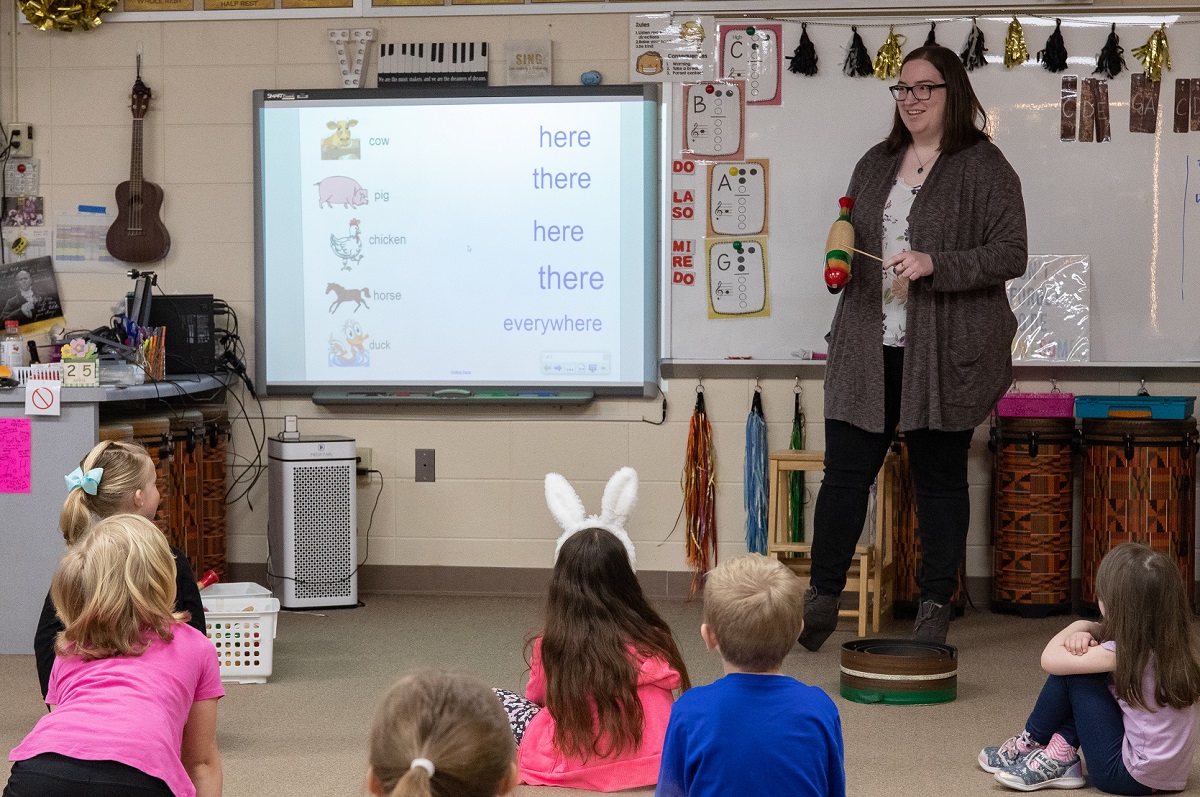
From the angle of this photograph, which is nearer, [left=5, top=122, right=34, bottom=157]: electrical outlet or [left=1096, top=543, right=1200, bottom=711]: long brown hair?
[left=1096, top=543, right=1200, bottom=711]: long brown hair

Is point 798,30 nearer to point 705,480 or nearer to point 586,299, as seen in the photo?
point 586,299

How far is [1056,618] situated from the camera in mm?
4293

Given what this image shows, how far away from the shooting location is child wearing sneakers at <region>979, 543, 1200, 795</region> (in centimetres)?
245

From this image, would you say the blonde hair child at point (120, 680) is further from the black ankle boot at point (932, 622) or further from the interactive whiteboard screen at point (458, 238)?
the interactive whiteboard screen at point (458, 238)

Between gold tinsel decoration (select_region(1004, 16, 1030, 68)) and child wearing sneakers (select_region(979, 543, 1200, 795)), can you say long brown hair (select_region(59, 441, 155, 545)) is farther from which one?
gold tinsel decoration (select_region(1004, 16, 1030, 68))

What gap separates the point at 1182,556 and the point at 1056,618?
1.49ft

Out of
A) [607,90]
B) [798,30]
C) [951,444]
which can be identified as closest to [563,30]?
[607,90]

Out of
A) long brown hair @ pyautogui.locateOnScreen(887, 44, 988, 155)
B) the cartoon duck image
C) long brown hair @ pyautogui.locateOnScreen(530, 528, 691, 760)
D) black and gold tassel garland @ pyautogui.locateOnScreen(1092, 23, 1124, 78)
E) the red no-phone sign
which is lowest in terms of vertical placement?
long brown hair @ pyautogui.locateOnScreen(530, 528, 691, 760)

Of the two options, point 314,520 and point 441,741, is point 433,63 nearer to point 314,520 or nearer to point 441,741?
point 314,520

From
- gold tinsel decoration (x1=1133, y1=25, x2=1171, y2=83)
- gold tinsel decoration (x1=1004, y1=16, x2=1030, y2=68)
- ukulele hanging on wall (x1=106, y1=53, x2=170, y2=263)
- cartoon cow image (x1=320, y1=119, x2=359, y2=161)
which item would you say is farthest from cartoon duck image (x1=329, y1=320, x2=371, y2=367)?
gold tinsel decoration (x1=1133, y1=25, x2=1171, y2=83)

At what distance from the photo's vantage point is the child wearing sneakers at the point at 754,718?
67.3 inches

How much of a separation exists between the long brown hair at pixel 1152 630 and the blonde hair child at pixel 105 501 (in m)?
1.76

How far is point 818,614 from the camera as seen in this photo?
140 inches

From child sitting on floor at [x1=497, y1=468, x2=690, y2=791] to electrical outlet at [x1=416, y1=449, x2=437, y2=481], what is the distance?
2233 millimetres
